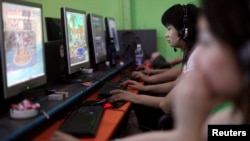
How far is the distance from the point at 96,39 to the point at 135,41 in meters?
1.39

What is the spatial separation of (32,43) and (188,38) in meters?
0.95

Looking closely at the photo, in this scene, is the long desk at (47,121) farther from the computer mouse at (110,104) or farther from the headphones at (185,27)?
the headphones at (185,27)

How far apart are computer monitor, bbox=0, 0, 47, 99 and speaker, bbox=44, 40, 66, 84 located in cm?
30

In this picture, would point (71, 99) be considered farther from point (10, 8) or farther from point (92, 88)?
point (10, 8)

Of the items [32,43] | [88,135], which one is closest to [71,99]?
[32,43]

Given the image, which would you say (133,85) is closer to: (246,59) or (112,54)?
(112,54)

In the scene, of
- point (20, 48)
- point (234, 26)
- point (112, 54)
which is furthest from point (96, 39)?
Answer: point (234, 26)

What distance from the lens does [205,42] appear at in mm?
379

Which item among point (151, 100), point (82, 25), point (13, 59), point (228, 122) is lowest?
point (151, 100)

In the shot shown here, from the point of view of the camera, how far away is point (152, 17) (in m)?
4.30

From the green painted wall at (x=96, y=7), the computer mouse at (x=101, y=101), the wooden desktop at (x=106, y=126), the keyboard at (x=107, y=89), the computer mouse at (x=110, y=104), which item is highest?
the green painted wall at (x=96, y=7)

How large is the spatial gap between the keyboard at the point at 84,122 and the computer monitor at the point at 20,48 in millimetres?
254

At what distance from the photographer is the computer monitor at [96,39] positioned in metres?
2.44

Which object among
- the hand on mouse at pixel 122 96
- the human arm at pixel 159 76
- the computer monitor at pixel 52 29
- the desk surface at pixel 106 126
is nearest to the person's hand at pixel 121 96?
the hand on mouse at pixel 122 96
